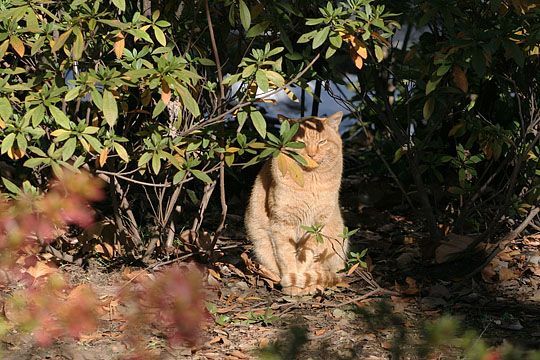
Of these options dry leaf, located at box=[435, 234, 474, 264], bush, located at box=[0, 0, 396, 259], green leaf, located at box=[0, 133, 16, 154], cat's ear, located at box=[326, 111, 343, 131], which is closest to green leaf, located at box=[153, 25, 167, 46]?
bush, located at box=[0, 0, 396, 259]

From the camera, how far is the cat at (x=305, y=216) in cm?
514

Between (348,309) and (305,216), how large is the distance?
2.13 ft

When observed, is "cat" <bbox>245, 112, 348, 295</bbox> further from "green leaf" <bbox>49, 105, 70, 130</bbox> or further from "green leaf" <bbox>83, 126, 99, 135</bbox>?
"green leaf" <bbox>49, 105, 70, 130</bbox>

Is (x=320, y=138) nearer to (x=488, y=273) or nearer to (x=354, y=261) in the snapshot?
(x=354, y=261)

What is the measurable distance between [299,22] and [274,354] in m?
2.59

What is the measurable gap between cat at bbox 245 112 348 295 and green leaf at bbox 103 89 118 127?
1.26 metres

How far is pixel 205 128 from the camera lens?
191 inches

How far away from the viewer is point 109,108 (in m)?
4.13

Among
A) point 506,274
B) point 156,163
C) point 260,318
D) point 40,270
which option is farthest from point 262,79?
point 506,274

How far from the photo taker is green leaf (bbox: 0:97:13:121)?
425 cm

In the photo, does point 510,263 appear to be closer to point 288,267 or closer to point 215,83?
point 288,267

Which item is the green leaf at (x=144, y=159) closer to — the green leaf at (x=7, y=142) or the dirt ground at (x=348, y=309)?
the green leaf at (x=7, y=142)

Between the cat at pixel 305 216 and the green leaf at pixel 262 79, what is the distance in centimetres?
78

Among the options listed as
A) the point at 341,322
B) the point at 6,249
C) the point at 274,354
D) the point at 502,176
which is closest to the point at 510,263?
the point at 502,176
